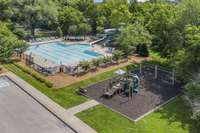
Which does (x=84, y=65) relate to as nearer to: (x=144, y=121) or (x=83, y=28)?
(x=144, y=121)

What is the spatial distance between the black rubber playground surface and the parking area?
450 cm

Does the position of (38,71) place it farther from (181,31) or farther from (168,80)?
(181,31)

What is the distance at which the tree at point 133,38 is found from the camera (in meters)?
30.0

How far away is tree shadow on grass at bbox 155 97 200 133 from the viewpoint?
15.9 meters

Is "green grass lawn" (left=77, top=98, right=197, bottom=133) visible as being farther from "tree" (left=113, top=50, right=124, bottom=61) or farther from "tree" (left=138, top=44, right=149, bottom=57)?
"tree" (left=138, top=44, right=149, bottom=57)

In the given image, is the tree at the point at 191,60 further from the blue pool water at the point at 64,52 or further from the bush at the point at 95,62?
the blue pool water at the point at 64,52

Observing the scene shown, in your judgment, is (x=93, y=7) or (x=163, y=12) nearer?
(x=163, y=12)

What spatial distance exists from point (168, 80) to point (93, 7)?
2496cm

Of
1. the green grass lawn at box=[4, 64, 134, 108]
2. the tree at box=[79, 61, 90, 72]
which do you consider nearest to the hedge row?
the green grass lawn at box=[4, 64, 134, 108]

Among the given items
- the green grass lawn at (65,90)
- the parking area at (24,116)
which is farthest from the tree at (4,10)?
the parking area at (24,116)

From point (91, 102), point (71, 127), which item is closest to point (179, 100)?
point (91, 102)

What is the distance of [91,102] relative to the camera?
18.9 meters

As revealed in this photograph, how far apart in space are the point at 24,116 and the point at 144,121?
350 inches

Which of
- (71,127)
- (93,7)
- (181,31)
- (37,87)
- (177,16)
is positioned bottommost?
(71,127)
